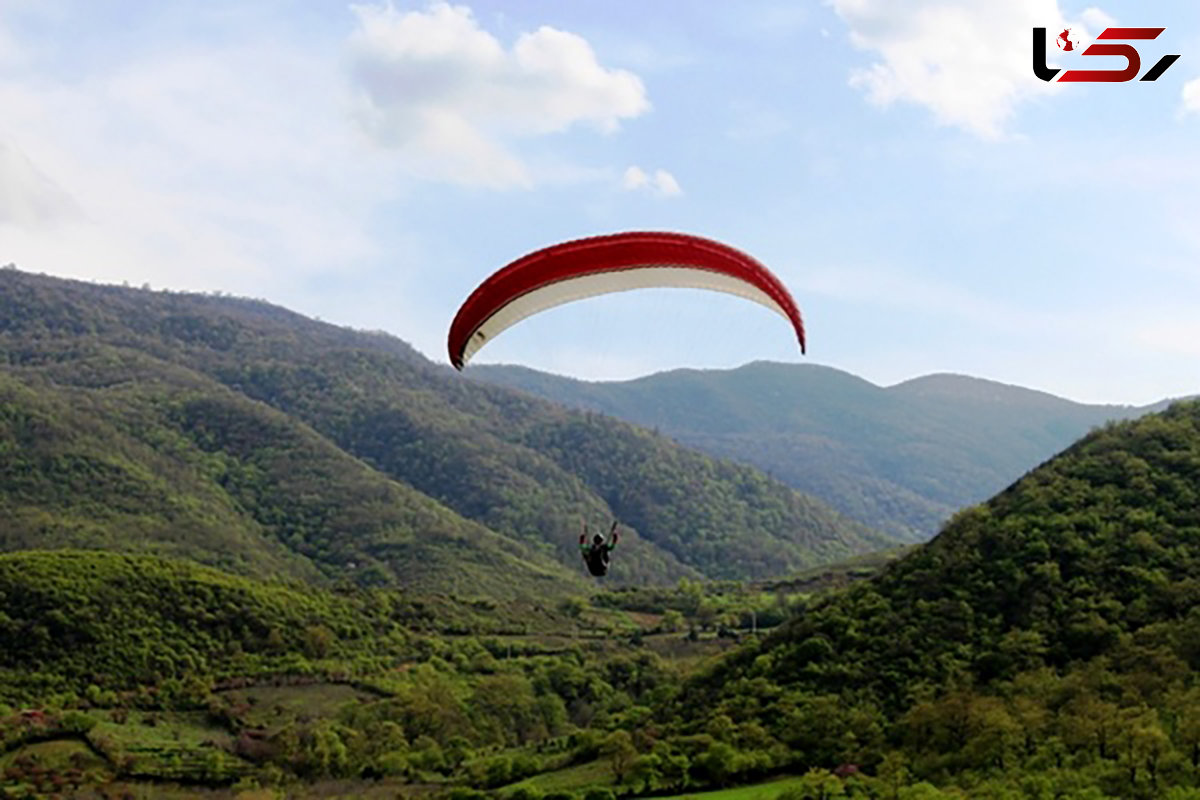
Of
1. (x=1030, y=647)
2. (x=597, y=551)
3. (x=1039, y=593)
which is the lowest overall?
(x=1030, y=647)

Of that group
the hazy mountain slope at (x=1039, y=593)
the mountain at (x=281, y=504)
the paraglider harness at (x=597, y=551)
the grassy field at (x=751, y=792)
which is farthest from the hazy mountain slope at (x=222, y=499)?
the paraglider harness at (x=597, y=551)

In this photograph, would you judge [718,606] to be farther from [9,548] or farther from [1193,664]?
[1193,664]

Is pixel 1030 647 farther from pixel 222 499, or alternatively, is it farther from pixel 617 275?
pixel 222 499

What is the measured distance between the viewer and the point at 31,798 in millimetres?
41188

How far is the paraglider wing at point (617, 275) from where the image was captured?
19.7m

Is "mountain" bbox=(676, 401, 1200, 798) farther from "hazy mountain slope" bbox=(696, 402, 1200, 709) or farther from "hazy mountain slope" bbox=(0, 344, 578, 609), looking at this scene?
"hazy mountain slope" bbox=(0, 344, 578, 609)

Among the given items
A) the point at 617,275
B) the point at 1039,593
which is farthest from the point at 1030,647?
the point at 617,275

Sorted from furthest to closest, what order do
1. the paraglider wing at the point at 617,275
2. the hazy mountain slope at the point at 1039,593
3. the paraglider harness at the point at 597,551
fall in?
the hazy mountain slope at the point at 1039,593 < the paraglider harness at the point at 597,551 < the paraglider wing at the point at 617,275

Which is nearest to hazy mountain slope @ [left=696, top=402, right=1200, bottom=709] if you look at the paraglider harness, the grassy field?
the grassy field

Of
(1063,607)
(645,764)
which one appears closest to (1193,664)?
(1063,607)

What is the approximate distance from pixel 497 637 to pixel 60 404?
247ft

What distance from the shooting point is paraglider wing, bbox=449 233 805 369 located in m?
19.7

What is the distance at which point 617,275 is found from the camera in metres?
20.0

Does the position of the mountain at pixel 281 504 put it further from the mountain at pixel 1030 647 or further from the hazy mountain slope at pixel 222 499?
the mountain at pixel 1030 647
